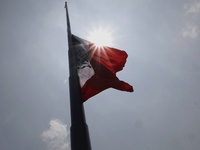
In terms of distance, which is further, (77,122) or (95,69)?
(95,69)

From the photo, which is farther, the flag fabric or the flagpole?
the flag fabric

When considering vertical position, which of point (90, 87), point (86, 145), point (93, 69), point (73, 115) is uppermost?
point (93, 69)

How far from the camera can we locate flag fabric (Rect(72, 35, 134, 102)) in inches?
319

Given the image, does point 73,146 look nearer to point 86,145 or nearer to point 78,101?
point 86,145

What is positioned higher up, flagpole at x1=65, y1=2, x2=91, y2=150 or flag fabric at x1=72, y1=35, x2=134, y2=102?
flag fabric at x1=72, y1=35, x2=134, y2=102

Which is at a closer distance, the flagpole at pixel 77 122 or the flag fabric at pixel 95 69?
the flagpole at pixel 77 122

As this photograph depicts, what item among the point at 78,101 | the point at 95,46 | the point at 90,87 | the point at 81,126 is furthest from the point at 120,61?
the point at 81,126

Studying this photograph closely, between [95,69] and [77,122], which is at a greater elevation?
[95,69]

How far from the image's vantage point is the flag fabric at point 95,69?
8.09 metres

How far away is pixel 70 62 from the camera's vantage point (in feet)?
20.8

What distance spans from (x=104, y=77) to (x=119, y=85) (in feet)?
3.34

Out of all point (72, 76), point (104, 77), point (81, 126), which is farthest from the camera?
point (104, 77)

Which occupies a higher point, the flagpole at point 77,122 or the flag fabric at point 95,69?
the flag fabric at point 95,69

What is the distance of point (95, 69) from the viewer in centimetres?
880
